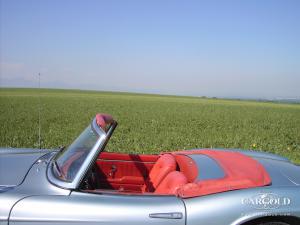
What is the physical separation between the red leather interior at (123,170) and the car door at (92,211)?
46.7 inches

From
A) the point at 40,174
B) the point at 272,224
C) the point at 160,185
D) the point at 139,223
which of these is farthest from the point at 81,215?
the point at 272,224

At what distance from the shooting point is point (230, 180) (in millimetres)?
2701

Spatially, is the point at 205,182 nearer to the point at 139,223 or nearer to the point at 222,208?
the point at 222,208

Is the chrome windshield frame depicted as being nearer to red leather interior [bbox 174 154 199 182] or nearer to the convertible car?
the convertible car

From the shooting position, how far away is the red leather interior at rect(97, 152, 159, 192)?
144 inches

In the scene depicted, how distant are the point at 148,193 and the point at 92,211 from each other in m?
0.42

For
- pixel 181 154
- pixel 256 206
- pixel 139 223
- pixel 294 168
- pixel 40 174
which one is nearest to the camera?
pixel 139 223

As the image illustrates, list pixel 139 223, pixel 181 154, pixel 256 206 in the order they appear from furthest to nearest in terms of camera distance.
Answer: pixel 181 154
pixel 256 206
pixel 139 223

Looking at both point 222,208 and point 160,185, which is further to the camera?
point 160,185

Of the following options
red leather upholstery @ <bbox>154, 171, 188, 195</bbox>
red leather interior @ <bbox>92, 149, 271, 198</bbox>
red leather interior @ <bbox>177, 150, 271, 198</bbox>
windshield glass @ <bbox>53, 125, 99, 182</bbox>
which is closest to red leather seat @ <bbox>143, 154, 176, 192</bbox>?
red leather interior @ <bbox>92, 149, 271, 198</bbox>

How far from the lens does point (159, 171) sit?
3.26 metres

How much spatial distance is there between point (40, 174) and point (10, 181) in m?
0.21

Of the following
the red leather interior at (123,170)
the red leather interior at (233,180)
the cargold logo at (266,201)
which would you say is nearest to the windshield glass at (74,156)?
the red leather interior at (123,170)

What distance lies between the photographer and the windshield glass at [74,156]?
2.64m
